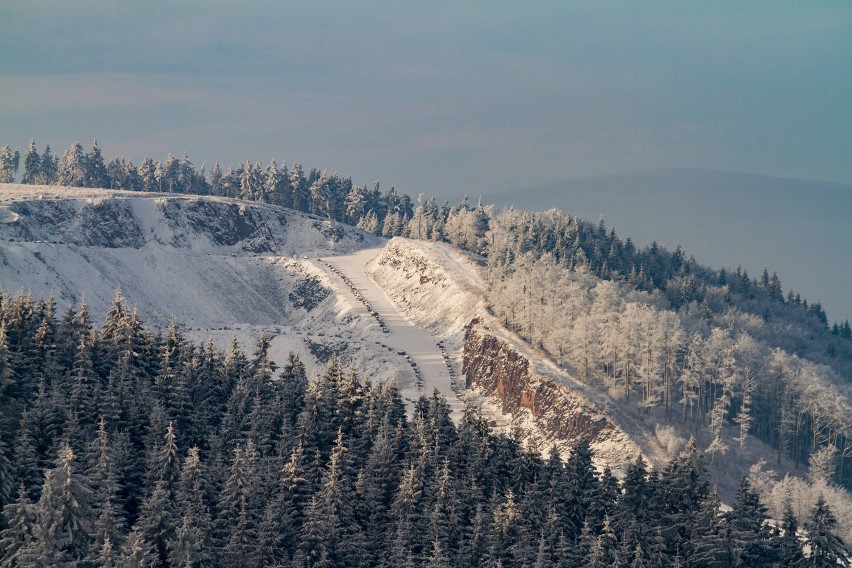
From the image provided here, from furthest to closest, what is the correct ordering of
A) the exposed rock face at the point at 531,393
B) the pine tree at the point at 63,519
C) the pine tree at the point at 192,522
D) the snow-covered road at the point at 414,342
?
the snow-covered road at the point at 414,342 < the exposed rock face at the point at 531,393 < the pine tree at the point at 192,522 < the pine tree at the point at 63,519

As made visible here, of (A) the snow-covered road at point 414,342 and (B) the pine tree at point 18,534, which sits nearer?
(B) the pine tree at point 18,534

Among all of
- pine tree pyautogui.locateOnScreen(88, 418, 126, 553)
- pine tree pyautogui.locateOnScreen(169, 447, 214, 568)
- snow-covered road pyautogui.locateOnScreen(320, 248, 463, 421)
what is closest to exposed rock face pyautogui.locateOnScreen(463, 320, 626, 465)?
→ snow-covered road pyautogui.locateOnScreen(320, 248, 463, 421)

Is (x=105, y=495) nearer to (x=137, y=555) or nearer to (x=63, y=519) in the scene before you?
(x=63, y=519)

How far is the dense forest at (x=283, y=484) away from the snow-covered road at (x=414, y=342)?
39912 millimetres

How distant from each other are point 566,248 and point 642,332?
2524 inches

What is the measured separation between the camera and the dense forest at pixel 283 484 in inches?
2783

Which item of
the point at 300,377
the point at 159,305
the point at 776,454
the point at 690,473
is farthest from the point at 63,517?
the point at 159,305

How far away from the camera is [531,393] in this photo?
133m

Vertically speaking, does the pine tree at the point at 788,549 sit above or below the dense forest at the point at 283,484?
below

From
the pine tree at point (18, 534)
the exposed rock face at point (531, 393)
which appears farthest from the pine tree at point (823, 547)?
the pine tree at point (18, 534)

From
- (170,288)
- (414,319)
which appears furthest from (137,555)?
(170,288)

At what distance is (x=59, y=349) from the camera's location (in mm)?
94875

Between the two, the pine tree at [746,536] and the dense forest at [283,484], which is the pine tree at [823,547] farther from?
the pine tree at [746,536]

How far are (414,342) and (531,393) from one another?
3286 cm
